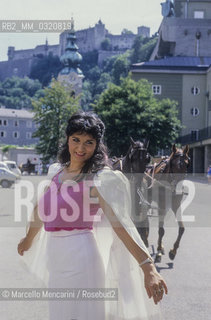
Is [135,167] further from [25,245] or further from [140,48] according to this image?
[140,48]

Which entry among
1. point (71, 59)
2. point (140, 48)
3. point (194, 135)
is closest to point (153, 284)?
point (194, 135)

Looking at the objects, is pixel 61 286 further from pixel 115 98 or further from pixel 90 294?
pixel 115 98

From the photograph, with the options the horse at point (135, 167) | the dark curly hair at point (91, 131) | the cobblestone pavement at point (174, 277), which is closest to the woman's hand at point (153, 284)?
the dark curly hair at point (91, 131)

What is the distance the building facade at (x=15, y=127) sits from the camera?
135 m

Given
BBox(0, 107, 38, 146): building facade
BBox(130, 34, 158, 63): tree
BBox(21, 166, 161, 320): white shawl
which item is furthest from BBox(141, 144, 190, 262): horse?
BBox(130, 34, 158, 63): tree

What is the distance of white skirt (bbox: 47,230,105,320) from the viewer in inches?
124

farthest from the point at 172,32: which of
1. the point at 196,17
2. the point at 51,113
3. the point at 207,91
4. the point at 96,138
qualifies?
the point at 96,138

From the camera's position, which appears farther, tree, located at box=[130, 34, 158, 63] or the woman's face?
tree, located at box=[130, 34, 158, 63]

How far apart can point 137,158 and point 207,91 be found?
54788 mm

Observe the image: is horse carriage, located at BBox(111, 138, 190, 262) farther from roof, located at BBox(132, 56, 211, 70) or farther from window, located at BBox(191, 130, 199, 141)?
window, located at BBox(191, 130, 199, 141)

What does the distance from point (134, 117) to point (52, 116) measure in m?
18.9

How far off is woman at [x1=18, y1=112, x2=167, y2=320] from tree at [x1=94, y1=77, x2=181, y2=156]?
45370 millimetres

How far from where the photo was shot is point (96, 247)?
10.6 feet

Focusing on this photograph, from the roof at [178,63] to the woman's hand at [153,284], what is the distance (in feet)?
193
